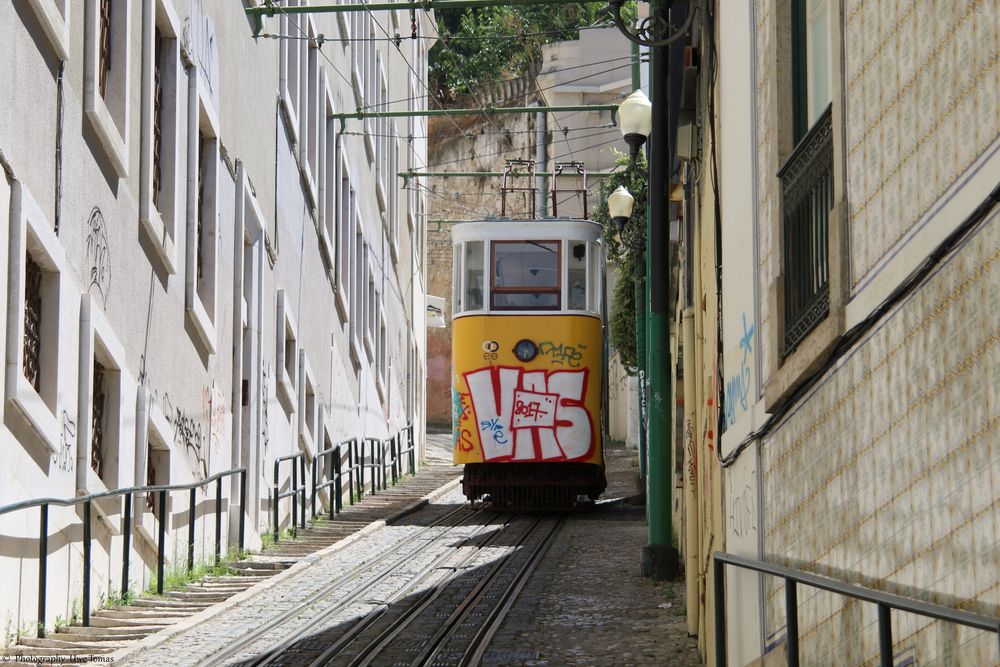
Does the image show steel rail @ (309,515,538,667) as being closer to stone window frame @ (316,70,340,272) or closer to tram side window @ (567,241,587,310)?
tram side window @ (567,241,587,310)

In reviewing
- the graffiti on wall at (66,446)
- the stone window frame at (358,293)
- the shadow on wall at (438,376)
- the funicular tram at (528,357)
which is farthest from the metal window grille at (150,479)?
the shadow on wall at (438,376)

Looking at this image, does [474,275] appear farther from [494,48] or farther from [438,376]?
[494,48]

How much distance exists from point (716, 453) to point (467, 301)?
41.6 ft

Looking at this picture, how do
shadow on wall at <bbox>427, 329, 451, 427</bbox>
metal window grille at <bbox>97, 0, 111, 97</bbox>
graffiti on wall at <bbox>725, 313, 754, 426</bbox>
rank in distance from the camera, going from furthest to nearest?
shadow on wall at <bbox>427, 329, 451, 427</bbox> < metal window grille at <bbox>97, 0, 111, 97</bbox> < graffiti on wall at <bbox>725, 313, 754, 426</bbox>

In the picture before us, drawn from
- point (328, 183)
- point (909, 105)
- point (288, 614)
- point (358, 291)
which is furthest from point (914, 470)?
point (358, 291)

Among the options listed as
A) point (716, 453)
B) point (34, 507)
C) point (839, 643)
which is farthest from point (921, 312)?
point (34, 507)

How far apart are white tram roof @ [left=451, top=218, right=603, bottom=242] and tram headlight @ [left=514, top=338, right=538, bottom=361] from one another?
Answer: 1.54m

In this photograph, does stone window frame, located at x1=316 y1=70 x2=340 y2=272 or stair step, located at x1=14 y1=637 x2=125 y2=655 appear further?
stone window frame, located at x1=316 y1=70 x2=340 y2=272

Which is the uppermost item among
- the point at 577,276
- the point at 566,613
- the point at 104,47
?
the point at 104,47

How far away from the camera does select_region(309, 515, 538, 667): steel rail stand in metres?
8.90

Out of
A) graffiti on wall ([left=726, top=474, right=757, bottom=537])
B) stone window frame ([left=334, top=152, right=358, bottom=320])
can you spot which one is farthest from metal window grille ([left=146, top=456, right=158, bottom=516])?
stone window frame ([left=334, top=152, right=358, bottom=320])

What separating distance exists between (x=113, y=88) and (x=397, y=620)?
4.67 metres

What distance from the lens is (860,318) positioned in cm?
439

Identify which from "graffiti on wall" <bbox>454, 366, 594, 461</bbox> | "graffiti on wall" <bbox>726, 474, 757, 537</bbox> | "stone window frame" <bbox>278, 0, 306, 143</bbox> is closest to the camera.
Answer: "graffiti on wall" <bbox>726, 474, 757, 537</bbox>
